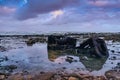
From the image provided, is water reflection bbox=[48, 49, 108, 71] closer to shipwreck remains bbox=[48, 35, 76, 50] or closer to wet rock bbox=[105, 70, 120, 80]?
shipwreck remains bbox=[48, 35, 76, 50]

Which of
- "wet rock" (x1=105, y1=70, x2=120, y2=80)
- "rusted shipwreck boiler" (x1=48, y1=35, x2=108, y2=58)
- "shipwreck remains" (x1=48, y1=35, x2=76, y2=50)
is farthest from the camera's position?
"shipwreck remains" (x1=48, y1=35, x2=76, y2=50)

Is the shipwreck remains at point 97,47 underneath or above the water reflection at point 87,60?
above

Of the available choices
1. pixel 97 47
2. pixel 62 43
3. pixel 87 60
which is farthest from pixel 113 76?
pixel 62 43

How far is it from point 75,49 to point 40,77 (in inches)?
638

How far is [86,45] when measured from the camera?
29250 mm

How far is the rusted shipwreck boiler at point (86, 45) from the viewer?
25769 millimetres

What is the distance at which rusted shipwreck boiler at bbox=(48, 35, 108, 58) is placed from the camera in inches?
1015

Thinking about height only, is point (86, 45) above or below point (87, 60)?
above

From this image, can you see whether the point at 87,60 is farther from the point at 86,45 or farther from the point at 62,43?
the point at 62,43

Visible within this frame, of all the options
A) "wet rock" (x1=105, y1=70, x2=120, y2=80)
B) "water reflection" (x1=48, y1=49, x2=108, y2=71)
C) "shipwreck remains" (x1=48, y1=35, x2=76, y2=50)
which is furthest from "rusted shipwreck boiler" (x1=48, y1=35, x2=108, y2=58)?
"wet rock" (x1=105, y1=70, x2=120, y2=80)

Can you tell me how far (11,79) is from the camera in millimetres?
14078

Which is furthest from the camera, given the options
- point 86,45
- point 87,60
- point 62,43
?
point 62,43

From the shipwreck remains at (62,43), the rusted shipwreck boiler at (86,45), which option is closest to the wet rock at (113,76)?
the rusted shipwreck boiler at (86,45)

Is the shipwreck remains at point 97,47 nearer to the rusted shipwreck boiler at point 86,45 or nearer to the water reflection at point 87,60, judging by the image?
the rusted shipwreck boiler at point 86,45
